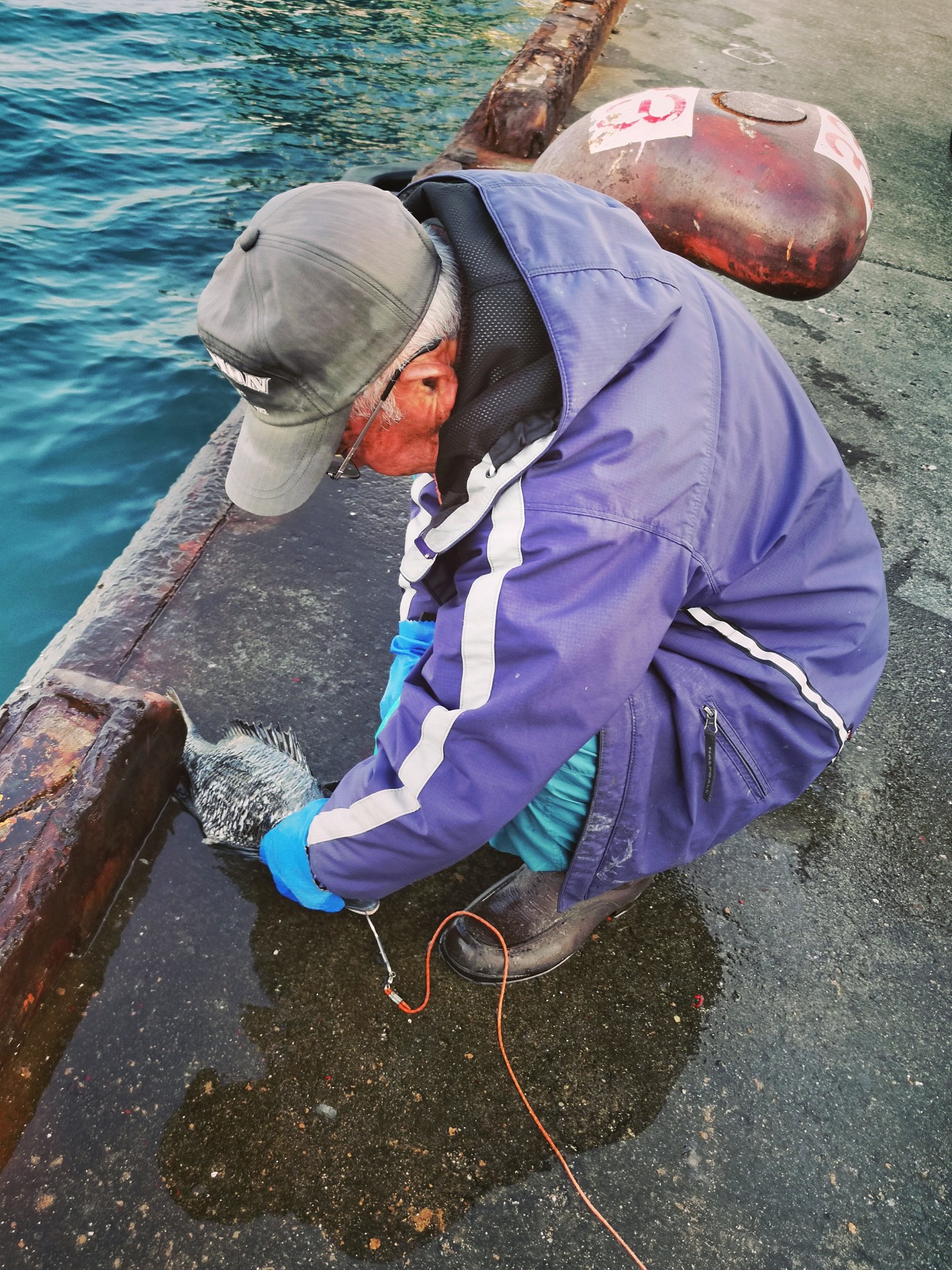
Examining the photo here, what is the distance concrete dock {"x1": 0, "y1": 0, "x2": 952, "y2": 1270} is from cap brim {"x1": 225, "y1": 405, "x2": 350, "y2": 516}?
97cm

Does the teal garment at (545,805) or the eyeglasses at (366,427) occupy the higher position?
the eyeglasses at (366,427)

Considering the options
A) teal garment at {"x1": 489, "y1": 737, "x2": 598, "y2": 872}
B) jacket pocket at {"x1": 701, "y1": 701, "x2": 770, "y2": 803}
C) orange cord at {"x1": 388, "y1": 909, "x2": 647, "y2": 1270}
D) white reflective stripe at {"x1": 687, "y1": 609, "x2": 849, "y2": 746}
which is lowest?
orange cord at {"x1": 388, "y1": 909, "x2": 647, "y2": 1270}

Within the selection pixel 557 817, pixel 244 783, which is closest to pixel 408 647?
pixel 244 783

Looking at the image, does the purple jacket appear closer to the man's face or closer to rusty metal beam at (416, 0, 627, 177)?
the man's face

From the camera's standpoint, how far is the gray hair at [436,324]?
1.60 meters

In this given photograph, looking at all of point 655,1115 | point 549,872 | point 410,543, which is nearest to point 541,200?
point 410,543

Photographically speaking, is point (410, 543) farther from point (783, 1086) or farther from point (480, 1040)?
point (783, 1086)

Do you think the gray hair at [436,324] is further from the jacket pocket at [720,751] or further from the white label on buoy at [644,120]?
the white label on buoy at [644,120]

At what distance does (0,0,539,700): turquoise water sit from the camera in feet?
16.3

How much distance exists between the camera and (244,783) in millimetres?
2266

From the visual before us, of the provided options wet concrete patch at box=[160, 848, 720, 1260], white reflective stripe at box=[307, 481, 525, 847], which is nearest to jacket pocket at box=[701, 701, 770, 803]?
white reflective stripe at box=[307, 481, 525, 847]

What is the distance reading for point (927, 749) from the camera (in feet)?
9.12

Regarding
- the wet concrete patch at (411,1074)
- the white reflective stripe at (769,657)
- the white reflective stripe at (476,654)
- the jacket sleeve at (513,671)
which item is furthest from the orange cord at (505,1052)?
the white reflective stripe at (769,657)

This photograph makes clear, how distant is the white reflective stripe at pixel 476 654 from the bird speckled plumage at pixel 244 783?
0.62m
